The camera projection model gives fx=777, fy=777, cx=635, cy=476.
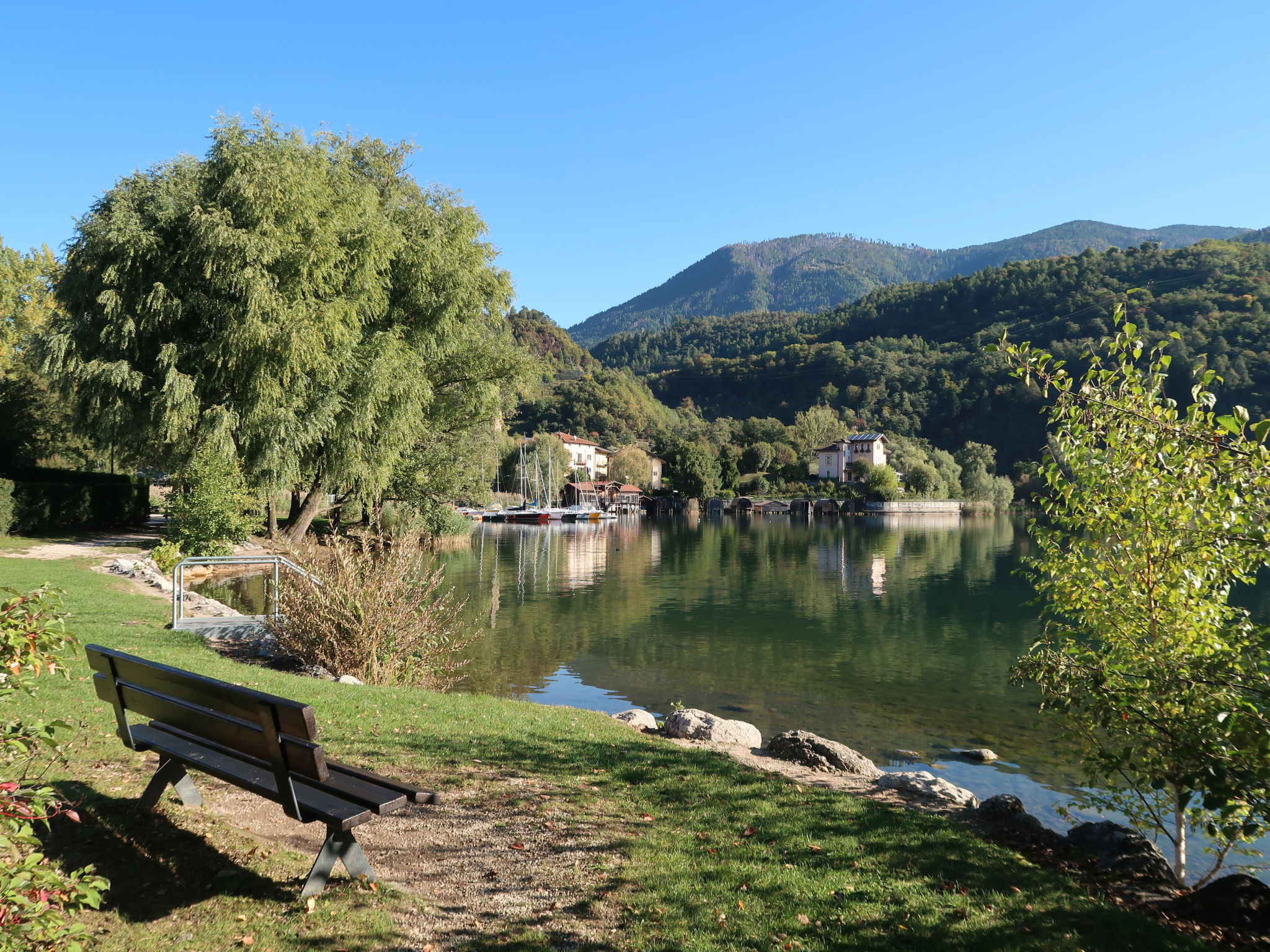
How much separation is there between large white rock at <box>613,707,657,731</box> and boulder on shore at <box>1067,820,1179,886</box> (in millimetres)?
4993

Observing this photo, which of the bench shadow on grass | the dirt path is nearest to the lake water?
the dirt path

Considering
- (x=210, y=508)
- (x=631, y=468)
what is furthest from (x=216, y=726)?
(x=631, y=468)

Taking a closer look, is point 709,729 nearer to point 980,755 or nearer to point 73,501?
point 980,755

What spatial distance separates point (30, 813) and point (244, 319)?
73.8 feet

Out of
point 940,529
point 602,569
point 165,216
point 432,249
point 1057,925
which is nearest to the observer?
point 1057,925

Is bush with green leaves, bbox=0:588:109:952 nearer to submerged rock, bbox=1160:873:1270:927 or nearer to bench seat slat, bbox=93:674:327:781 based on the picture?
bench seat slat, bbox=93:674:327:781

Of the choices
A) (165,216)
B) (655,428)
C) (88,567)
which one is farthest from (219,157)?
(655,428)

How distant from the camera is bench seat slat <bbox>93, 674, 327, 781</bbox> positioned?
12.4 ft

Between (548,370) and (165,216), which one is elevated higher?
(165,216)

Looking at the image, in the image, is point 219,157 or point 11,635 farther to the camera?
point 219,157

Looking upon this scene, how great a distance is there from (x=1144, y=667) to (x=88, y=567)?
21691 millimetres

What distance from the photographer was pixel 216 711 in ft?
13.9

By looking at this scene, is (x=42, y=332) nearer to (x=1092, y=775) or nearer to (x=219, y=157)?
(x=219, y=157)

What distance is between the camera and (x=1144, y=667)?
5.21 meters
